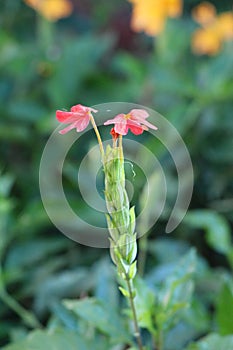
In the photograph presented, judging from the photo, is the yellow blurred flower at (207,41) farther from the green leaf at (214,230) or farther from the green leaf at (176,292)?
the green leaf at (176,292)

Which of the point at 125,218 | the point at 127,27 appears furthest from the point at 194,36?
the point at 125,218

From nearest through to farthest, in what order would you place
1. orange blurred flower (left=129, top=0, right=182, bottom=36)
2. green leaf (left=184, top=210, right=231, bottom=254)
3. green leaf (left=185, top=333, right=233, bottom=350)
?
green leaf (left=185, top=333, right=233, bottom=350), green leaf (left=184, top=210, right=231, bottom=254), orange blurred flower (left=129, top=0, right=182, bottom=36)

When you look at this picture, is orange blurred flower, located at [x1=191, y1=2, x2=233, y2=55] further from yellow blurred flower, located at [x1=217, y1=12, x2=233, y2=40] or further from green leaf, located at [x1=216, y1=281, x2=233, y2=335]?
green leaf, located at [x1=216, y1=281, x2=233, y2=335]

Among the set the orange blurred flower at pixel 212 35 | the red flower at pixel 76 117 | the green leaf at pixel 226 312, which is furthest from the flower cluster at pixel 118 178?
the orange blurred flower at pixel 212 35

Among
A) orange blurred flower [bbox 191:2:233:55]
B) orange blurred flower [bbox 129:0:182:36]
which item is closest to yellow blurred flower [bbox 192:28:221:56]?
orange blurred flower [bbox 191:2:233:55]

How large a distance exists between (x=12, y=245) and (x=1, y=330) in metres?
0.22

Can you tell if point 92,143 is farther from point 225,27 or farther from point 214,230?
point 225,27

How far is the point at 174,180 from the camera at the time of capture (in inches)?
46.7

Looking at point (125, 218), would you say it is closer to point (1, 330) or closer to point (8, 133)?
point (1, 330)

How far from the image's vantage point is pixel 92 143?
115 cm

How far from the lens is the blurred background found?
0.94 meters

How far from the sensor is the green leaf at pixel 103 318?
66 centimetres

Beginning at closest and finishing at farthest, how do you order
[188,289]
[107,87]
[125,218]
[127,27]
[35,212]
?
[125,218]
[188,289]
[35,212]
[107,87]
[127,27]

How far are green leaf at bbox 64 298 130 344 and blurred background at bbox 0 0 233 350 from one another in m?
0.09
